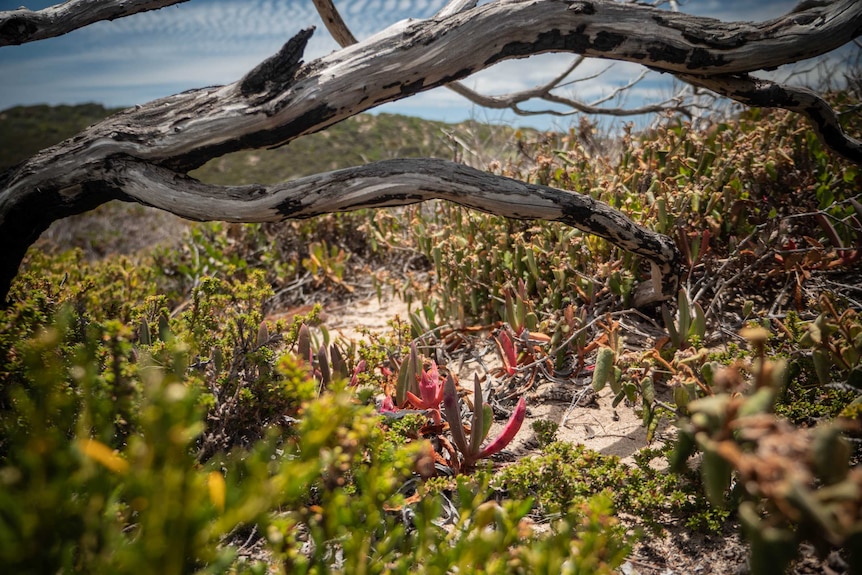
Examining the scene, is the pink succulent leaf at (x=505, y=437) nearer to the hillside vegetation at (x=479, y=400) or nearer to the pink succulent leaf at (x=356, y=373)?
the hillside vegetation at (x=479, y=400)

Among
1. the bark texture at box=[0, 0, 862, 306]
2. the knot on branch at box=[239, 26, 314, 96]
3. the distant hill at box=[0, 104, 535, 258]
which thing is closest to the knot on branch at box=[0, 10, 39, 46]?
the bark texture at box=[0, 0, 862, 306]

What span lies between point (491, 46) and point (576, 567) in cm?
250

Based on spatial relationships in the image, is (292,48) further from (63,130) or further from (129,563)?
(63,130)

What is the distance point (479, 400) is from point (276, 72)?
2.02 m

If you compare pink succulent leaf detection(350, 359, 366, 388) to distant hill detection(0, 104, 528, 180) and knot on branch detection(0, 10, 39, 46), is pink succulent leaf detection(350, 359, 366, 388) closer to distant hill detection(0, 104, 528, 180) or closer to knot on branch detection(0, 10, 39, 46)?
knot on branch detection(0, 10, 39, 46)

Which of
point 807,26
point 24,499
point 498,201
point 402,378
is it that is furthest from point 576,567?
point 807,26

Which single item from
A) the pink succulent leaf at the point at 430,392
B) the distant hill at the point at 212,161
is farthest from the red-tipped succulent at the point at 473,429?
the distant hill at the point at 212,161

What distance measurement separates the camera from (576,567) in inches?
47.6

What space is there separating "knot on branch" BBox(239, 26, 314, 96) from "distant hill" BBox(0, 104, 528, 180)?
22285mm

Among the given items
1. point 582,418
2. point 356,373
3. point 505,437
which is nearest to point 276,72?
point 356,373

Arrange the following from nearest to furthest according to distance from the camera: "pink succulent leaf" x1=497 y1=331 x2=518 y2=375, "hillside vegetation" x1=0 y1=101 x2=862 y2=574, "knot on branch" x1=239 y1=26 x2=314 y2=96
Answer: "hillside vegetation" x1=0 y1=101 x2=862 y2=574 → "knot on branch" x1=239 y1=26 x2=314 y2=96 → "pink succulent leaf" x1=497 y1=331 x2=518 y2=375

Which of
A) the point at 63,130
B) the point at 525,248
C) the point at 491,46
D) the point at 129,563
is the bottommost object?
the point at 525,248

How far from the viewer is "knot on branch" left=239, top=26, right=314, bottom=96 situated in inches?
101

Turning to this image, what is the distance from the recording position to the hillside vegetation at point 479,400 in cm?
99
